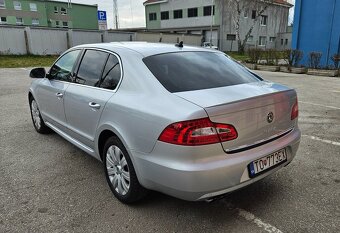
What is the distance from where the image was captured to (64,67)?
4266mm

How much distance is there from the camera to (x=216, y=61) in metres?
3.44

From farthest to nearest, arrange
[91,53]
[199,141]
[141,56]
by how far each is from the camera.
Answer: [91,53] < [141,56] < [199,141]

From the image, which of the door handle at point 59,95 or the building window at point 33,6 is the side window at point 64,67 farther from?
the building window at point 33,6

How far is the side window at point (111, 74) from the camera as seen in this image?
312cm

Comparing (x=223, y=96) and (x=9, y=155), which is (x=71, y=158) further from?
(x=223, y=96)

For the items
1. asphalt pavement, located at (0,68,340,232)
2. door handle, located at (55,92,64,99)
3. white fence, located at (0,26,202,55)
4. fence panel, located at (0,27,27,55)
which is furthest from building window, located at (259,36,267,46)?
door handle, located at (55,92,64,99)

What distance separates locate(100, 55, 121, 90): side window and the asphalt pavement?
3.86 feet

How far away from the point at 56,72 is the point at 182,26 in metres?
44.2

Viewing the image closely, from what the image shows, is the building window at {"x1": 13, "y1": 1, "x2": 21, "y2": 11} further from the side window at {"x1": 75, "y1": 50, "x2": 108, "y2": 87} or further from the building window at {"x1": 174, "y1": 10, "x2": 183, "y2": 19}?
the side window at {"x1": 75, "y1": 50, "x2": 108, "y2": 87}

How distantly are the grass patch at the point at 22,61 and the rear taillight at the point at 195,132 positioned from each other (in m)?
19.9

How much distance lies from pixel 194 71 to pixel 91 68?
131 cm

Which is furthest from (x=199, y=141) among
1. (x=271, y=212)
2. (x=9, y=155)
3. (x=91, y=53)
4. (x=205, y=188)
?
(x=9, y=155)

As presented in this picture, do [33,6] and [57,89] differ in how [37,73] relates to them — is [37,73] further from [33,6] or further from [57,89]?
[33,6]

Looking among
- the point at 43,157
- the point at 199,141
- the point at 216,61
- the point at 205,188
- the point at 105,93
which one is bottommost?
the point at 43,157
